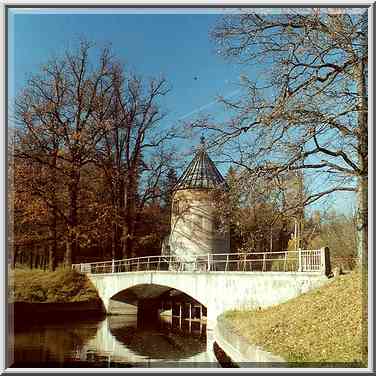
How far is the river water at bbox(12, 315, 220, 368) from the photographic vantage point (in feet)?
19.5

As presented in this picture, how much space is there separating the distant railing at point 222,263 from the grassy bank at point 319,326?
1.07 feet

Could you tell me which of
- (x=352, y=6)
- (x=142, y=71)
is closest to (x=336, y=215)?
(x=352, y=6)

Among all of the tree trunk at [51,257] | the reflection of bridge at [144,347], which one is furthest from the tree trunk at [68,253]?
the reflection of bridge at [144,347]

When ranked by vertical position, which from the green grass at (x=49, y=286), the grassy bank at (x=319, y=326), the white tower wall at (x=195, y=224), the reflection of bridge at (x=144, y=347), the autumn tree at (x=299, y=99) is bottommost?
the reflection of bridge at (x=144, y=347)

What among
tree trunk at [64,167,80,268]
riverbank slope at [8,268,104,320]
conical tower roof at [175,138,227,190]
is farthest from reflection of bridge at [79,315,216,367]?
conical tower roof at [175,138,227,190]

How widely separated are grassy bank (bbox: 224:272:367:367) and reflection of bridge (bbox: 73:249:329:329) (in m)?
0.19

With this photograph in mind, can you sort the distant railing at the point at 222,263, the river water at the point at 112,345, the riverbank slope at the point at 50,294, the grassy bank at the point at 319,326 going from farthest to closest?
the distant railing at the point at 222,263
the riverbank slope at the point at 50,294
the river water at the point at 112,345
the grassy bank at the point at 319,326

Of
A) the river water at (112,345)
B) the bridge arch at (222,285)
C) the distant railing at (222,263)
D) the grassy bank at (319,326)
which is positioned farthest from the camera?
the bridge arch at (222,285)

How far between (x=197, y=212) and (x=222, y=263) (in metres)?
0.62

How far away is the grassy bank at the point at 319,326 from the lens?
18.8 feet

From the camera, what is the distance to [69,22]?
6.09 metres

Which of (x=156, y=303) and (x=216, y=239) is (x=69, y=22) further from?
(x=156, y=303)

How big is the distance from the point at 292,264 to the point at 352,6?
8.43 ft

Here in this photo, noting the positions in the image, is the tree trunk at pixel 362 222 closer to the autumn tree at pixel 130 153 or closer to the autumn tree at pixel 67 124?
the autumn tree at pixel 130 153
